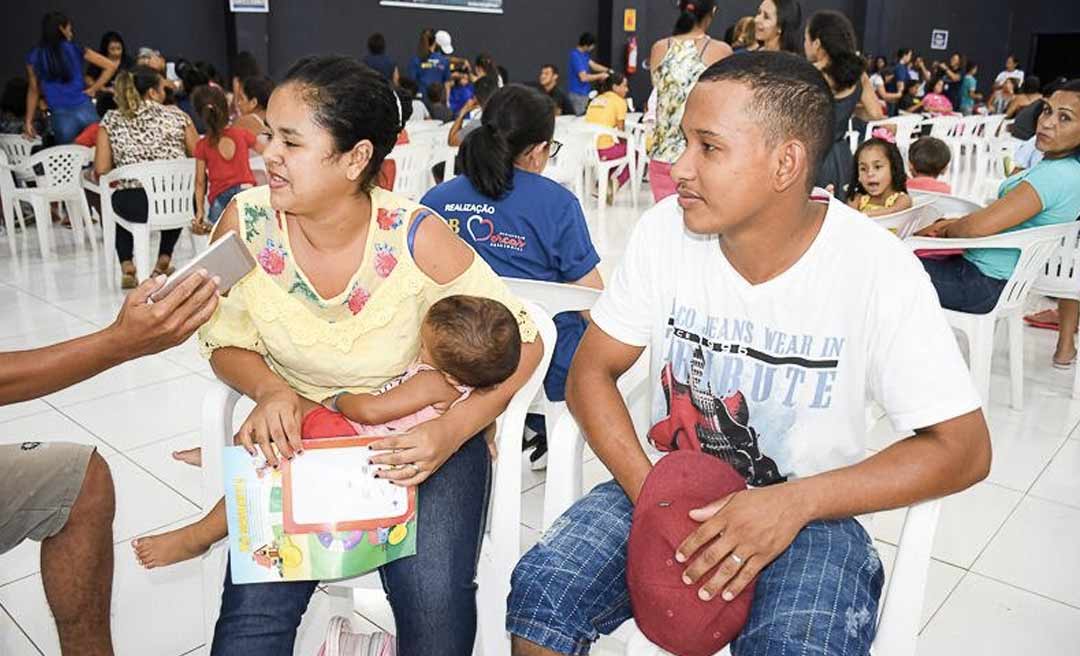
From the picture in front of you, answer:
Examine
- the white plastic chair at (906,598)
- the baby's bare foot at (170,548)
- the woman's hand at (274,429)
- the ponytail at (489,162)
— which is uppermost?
the ponytail at (489,162)

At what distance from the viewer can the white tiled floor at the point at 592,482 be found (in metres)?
1.89

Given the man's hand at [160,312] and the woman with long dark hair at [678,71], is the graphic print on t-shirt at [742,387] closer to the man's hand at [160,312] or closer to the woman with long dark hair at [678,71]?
the man's hand at [160,312]

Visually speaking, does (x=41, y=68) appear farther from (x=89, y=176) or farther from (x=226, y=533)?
(x=226, y=533)

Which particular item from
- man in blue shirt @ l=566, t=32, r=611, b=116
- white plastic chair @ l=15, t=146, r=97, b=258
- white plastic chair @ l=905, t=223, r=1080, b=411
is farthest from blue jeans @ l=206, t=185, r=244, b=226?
man in blue shirt @ l=566, t=32, r=611, b=116

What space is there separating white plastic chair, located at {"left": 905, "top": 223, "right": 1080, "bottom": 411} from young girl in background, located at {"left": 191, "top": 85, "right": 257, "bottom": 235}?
3.46 meters

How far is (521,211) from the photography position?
2.28 metres

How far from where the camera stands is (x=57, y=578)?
4.89 feet

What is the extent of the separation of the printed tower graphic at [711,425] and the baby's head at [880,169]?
2.42 meters

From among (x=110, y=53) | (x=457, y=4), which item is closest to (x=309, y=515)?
(x=110, y=53)

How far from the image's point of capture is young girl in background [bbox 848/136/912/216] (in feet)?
11.4

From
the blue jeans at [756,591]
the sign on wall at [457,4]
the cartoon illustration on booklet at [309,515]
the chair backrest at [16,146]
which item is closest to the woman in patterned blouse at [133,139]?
the chair backrest at [16,146]

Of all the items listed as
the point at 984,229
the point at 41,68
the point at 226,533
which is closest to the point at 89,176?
the point at 41,68

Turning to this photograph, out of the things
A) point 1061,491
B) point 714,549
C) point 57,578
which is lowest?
point 1061,491

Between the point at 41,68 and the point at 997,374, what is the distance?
7101 millimetres
